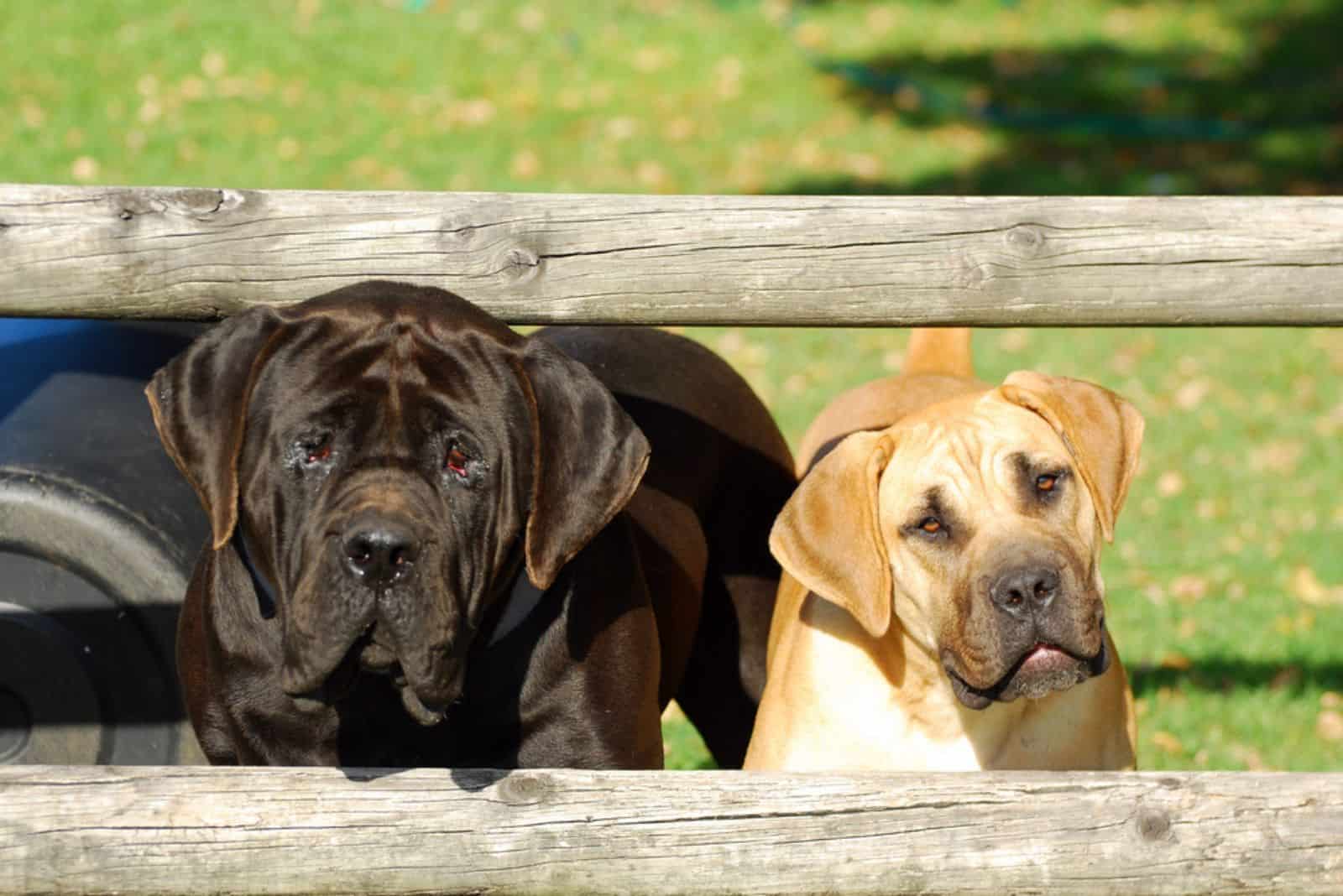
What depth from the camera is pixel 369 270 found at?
4070 mm

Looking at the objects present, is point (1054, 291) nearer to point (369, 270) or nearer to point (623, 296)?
point (623, 296)

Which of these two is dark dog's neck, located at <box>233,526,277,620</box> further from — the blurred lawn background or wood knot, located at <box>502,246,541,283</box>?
the blurred lawn background

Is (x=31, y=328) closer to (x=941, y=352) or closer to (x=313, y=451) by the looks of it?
(x=313, y=451)

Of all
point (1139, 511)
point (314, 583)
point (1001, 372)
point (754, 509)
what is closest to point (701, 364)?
point (754, 509)

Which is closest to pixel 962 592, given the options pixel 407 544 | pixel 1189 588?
pixel 407 544

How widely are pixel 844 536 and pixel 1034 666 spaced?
1.86 feet

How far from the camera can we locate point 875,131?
13992 millimetres

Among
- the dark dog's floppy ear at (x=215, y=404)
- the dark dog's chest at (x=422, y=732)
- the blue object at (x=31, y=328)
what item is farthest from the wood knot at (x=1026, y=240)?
the blue object at (x=31, y=328)

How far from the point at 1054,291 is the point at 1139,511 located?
4.52 m

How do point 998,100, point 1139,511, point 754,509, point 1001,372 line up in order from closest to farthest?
point 754,509 < point 1139,511 < point 1001,372 < point 998,100

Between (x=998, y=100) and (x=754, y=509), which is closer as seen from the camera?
(x=754, y=509)

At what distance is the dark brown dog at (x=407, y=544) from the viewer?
11.4ft

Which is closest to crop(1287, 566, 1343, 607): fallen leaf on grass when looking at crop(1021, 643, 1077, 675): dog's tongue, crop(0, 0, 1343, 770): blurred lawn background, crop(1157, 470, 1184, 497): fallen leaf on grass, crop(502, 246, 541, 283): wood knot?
crop(0, 0, 1343, 770): blurred lawn background

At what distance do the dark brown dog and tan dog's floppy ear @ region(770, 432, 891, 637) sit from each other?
413 millimetres
